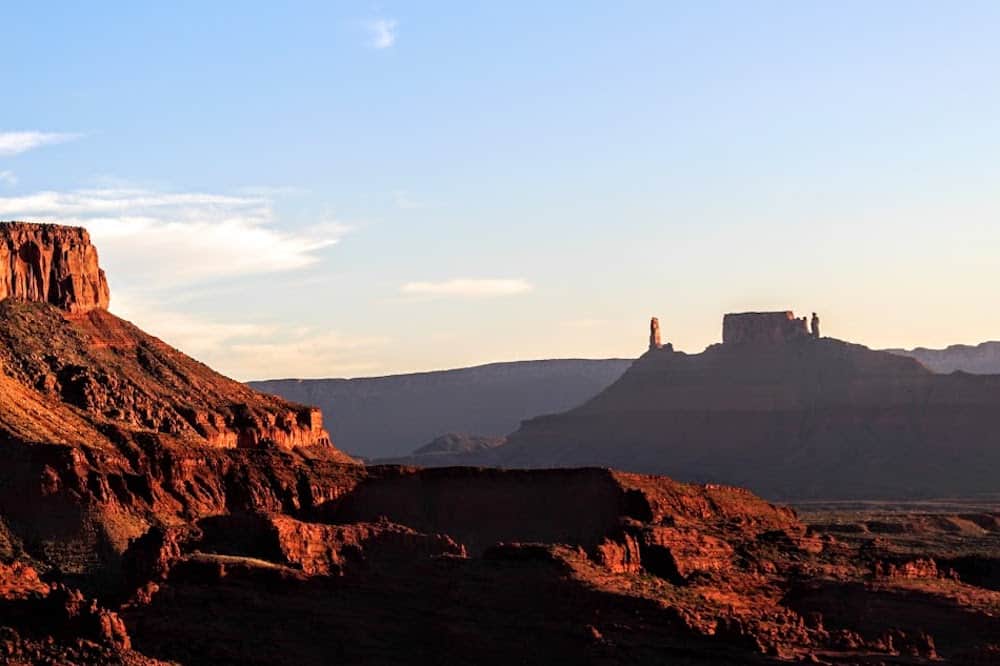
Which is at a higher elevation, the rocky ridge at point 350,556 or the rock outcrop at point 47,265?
the rock outcrop at point 47,265

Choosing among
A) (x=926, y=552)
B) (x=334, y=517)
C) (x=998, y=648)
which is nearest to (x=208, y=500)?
(x=334, y=517)

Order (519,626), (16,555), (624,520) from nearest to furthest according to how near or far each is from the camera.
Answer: (519,626) < (16,555) < (624,520)

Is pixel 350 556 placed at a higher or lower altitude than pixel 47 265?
lower

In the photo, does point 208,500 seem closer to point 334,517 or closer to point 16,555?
point 334,517

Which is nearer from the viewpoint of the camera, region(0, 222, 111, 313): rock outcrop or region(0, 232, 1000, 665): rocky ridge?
region(0, 232, 1000, 665): rocky ridge

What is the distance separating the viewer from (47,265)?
130 meters

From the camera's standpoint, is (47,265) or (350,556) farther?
(47,265)

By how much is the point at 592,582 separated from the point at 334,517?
2328 centimetres

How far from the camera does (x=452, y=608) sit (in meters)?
84.8

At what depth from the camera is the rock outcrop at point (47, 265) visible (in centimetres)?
12750

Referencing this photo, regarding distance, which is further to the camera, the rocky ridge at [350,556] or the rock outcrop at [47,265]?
the rock outcrop at [47,265]

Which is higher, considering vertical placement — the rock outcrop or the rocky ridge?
the rock outcrop

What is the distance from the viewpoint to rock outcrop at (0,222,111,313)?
418 feet

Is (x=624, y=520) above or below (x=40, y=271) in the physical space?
below
